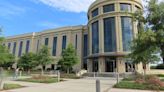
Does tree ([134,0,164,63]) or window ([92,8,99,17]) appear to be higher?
window ([92,8,99,17])

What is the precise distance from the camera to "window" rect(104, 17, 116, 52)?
3944 centimetres

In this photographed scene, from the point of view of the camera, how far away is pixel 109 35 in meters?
40.5

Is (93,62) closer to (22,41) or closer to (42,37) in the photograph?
(42,37)

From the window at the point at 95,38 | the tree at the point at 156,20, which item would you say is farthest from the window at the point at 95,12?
the tree at the point at 156,20

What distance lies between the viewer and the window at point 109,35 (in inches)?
1553

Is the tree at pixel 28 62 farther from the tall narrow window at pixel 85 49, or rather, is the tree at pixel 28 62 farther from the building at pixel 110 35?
the tall narrow window at pixel 85 49

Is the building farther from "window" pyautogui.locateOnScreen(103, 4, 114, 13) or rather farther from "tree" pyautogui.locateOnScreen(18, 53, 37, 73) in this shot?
"tree" pyautogui.locateOnScreen(18, 53, 37, 73)

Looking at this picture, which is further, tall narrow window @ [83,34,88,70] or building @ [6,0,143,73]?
tall narrow window @ [83,34,88,70]

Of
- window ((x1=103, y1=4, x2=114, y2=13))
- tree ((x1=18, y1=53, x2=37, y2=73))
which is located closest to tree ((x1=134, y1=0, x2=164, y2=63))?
window ((x1=103, y1=4, x2=114, y2=13))

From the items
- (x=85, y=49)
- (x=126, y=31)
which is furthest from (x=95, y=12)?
(x=85, y=49)

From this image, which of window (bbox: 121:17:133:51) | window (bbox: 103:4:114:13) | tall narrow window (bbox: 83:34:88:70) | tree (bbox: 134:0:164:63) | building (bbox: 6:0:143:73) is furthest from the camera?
tall narrow window (bbox: 83:34:88:70)

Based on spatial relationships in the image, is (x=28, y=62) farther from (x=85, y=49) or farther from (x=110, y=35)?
(x=110, y=35)

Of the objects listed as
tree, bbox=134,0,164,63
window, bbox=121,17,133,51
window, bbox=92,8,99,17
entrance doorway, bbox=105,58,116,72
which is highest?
window, bbox=92,8,99,17

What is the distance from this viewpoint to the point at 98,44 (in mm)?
41719
